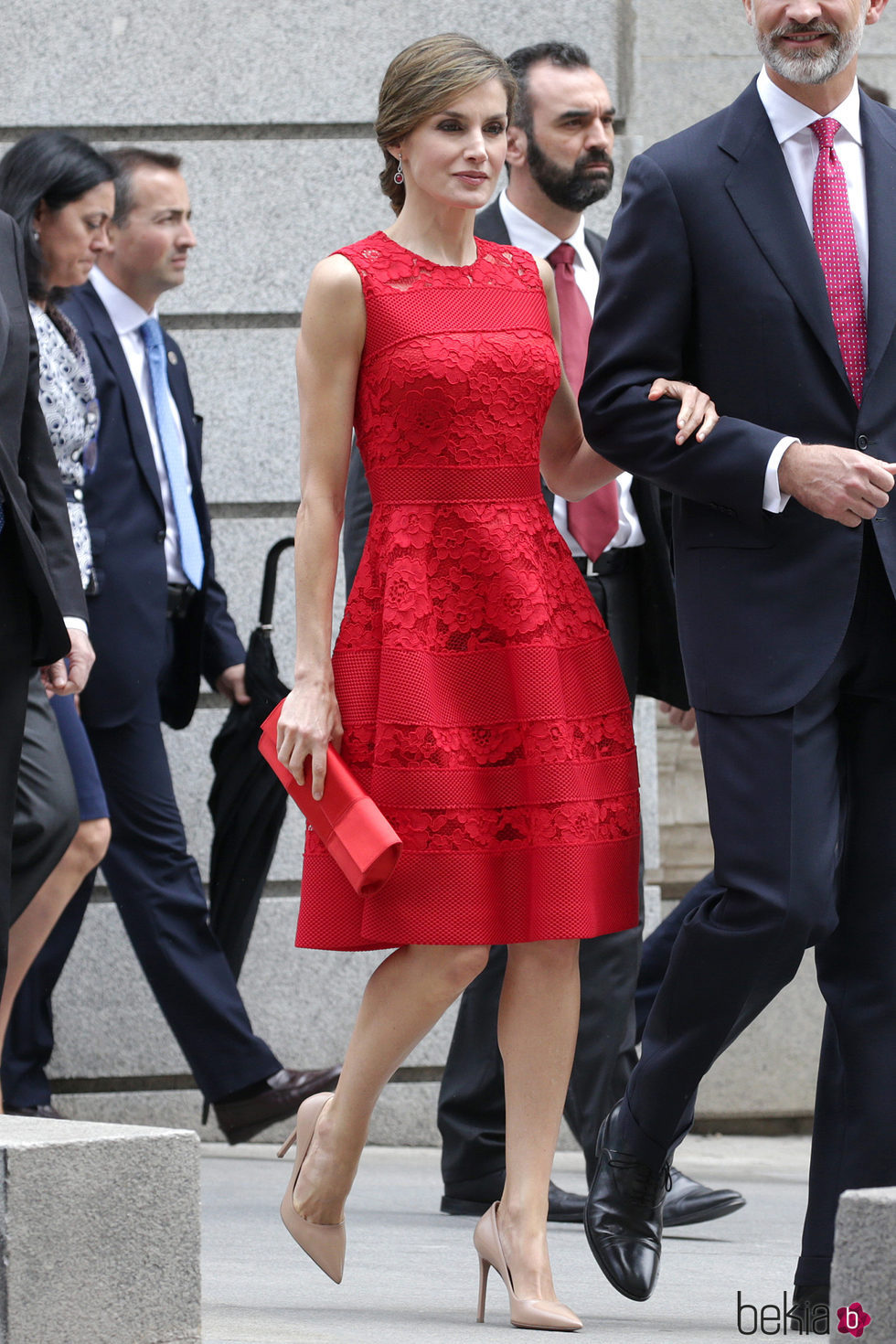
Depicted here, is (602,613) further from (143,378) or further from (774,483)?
(143,378)

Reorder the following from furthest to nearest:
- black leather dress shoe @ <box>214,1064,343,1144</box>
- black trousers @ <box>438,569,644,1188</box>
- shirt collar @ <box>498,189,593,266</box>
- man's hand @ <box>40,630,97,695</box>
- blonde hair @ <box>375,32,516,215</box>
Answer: black leather dress shoe @ <box>214,1064,343,1144</box> < shirt collar @ <box>498,189,593,266</box> < black trousers @ <box>438,569,644,1188</box> < man's hand @ <box>40,630,97,695</box> < blonde hair @ <box>375,32,516,215</box>

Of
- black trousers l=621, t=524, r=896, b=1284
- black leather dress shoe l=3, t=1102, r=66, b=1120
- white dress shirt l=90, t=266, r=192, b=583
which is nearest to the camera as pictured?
black trousers l=621, t=524, r=896, b=1284

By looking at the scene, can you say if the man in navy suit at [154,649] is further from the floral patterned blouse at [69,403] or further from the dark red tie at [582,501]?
the dark red tie at [582,501]

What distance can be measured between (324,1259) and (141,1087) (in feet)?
8.68

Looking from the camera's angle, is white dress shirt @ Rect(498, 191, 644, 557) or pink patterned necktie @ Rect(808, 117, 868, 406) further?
white dress shirt @ Rect(498, 191, 644, 557)

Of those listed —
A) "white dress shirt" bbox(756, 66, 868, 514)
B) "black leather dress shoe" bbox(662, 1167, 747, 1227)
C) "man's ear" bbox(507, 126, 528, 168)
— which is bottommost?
"black leather dress shoe" bbox(662, 1167, 747, 1227)

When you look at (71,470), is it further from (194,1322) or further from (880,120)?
(194,1322)

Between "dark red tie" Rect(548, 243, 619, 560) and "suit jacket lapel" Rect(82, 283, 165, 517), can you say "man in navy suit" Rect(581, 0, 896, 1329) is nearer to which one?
"dark red tie" Rect(548, 243, 619, 560)

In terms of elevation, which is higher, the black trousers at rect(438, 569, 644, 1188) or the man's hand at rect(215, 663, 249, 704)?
the man's hand at rect(215, 663, 249, 704)

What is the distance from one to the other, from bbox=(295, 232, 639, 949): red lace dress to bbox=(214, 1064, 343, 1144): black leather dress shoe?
192cm

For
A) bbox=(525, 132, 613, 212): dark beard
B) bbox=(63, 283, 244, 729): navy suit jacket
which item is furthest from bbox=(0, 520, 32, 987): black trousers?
bbox=(525, 132, 613, 212): dark beard

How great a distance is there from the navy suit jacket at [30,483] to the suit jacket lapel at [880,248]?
160cm

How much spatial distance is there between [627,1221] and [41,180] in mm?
3052

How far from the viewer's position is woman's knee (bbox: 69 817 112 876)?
17.5 feet
